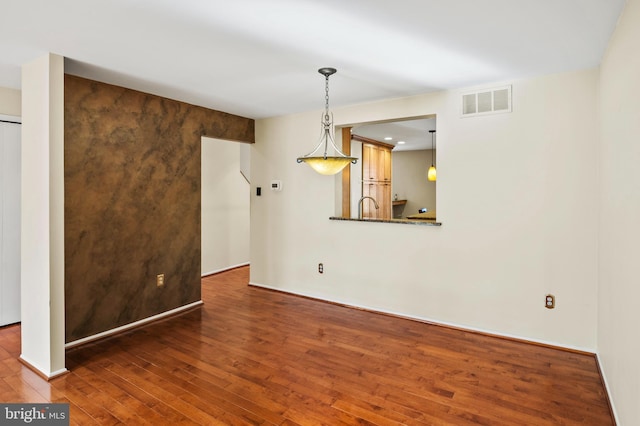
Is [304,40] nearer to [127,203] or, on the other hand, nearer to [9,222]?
[127,203]

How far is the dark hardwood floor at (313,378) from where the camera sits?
230cm

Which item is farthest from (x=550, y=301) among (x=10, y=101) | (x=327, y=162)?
(x=10, y=101)

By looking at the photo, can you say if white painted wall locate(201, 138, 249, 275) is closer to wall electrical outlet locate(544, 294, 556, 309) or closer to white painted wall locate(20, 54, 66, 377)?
white painted wall locate(20, 54, 66, 377)

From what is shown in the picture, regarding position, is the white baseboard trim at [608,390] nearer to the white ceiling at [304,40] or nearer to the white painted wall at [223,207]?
the white ceiling at [304,40]

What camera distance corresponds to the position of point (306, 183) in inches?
189

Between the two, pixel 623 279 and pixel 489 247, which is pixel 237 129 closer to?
pixel 489 247

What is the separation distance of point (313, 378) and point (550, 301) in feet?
7.04

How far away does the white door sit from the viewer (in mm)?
3857

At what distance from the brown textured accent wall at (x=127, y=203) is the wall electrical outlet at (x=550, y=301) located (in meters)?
3.62

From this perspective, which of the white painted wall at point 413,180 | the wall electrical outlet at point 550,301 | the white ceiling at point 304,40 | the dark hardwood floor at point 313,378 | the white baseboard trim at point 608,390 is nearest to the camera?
the white ceiling at point 304,40

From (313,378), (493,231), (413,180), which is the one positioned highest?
(413,180)

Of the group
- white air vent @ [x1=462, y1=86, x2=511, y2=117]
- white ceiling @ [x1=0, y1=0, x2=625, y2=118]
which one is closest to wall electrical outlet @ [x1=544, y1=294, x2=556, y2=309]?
white air vent @ [x1=462, y1=86, x2=511, y2=117]

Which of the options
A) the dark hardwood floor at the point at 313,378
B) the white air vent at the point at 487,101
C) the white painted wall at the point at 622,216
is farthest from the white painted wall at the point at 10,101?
the white painted wall at the point at 622,216

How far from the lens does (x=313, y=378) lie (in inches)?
108
